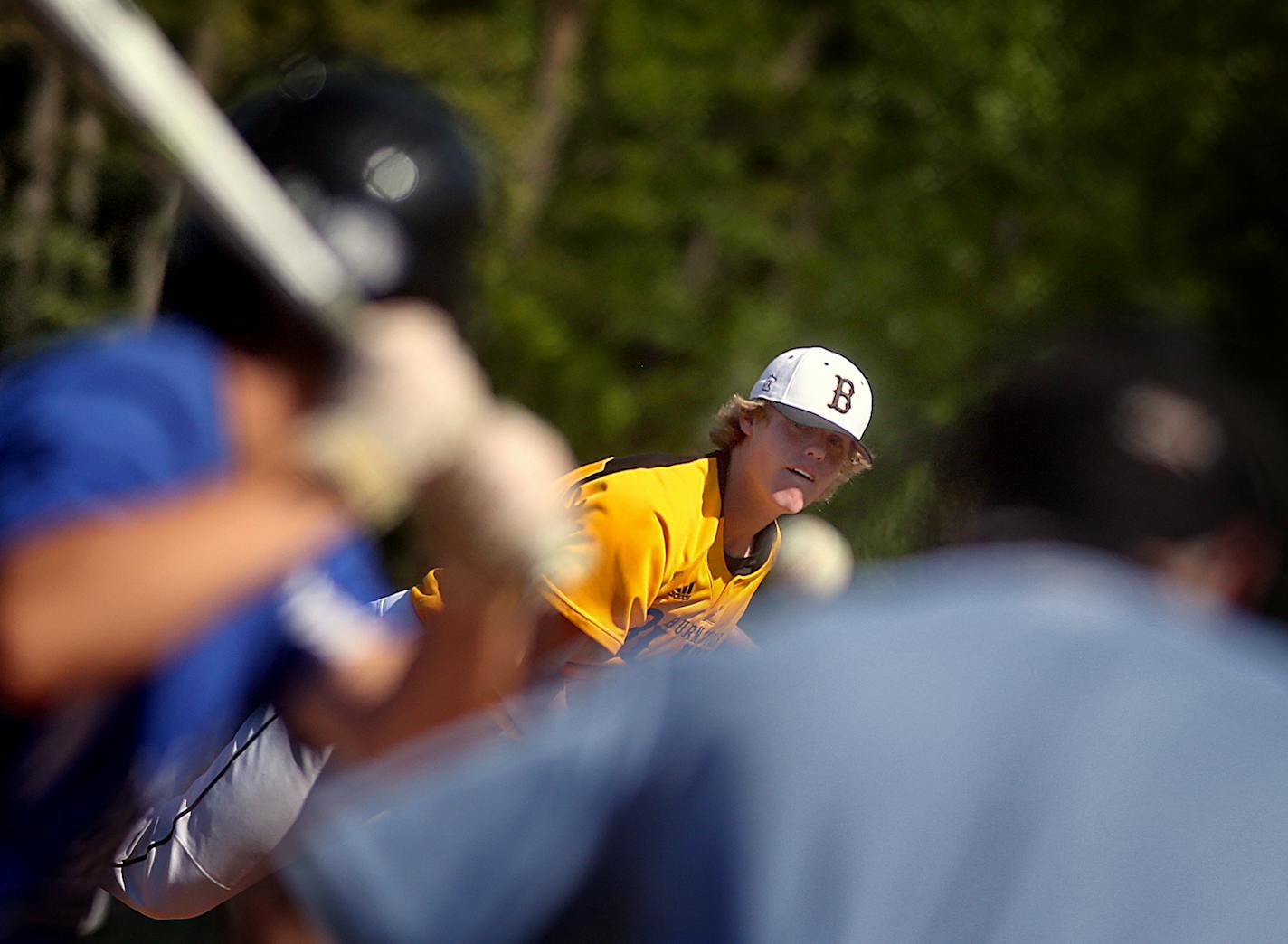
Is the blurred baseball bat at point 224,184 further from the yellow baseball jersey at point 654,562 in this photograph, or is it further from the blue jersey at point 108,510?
the yellow baseball jersey at point 654,562

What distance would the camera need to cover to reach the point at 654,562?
3174mm

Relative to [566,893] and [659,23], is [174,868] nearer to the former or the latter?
[566,893]

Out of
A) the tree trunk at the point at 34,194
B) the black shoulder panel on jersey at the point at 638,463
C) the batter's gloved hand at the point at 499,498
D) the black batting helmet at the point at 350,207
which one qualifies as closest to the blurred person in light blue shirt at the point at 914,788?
the batter's gloved hand at the point at 499,498

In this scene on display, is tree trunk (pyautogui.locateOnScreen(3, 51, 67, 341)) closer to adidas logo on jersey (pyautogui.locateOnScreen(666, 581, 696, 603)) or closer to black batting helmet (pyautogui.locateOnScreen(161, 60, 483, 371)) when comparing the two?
adidas logo on jersey (pyautogui.locateOnScreen(666, 581, 696, 603))

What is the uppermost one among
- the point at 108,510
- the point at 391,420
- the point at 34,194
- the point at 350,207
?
the point at 34,194

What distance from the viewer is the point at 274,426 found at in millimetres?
1668

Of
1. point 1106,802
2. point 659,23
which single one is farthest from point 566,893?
point 659,23

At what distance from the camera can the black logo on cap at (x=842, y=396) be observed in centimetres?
310

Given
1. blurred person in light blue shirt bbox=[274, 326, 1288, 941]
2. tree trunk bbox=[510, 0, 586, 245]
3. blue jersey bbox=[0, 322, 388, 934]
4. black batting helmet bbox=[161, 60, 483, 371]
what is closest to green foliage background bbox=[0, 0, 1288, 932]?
tree trunk bbox=[510, 0, 586, 245]

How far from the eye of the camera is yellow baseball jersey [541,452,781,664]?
123 inches

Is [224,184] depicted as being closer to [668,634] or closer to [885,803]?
[885,803]

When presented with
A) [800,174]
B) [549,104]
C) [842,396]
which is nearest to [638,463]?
[842,396]

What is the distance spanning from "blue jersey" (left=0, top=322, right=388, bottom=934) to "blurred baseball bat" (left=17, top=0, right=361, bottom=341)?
0.17 meters

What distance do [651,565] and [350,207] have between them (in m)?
1.51
